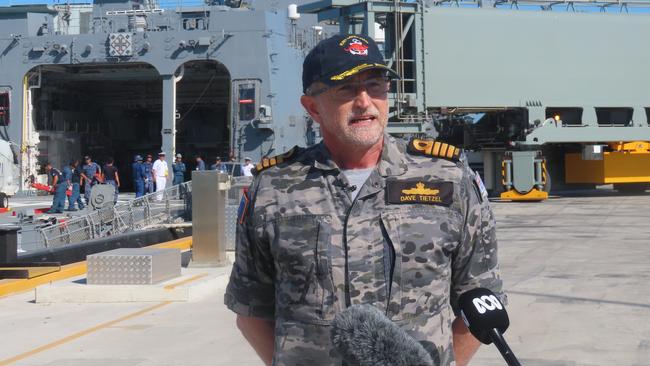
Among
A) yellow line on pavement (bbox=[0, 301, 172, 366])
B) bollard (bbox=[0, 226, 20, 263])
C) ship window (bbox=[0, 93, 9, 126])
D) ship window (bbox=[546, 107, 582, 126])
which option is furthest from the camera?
ship window (bbox=[0, 93, 9, 126])

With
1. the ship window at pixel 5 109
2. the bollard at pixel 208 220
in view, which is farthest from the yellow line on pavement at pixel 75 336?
the ship window at pixel 5 109

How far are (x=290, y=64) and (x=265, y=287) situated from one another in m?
30.5

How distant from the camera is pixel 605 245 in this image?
1338 cm

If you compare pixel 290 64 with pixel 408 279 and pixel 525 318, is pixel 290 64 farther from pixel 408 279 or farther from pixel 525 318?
pixel 408 279

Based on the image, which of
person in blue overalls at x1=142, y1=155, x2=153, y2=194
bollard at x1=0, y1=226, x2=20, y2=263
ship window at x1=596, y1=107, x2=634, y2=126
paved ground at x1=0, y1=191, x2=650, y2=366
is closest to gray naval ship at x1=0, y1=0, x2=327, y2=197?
person in blue overalls at x1=142, y1=155, x2=153, y2=194

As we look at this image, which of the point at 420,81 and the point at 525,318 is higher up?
the point at 420,81

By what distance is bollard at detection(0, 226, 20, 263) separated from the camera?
1091 cm

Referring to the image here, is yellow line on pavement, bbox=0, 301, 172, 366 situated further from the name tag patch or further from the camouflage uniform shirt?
the name tag patch

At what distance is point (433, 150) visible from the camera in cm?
257

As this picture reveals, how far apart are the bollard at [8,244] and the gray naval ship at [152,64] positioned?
632 inches

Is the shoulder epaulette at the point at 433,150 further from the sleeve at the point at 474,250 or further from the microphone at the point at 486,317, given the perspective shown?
the microphone at the point at 486,317

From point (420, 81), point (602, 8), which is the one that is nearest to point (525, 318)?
point (420, 81)

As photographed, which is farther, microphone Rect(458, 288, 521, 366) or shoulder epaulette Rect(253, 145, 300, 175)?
shoulder epaulette Rect(253, 145, 300, 175)

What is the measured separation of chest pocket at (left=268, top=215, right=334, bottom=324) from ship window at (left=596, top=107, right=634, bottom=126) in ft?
80.7
